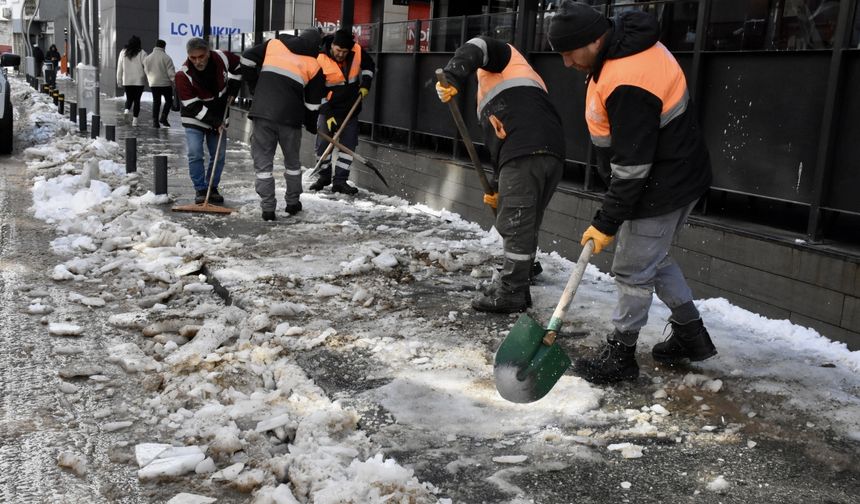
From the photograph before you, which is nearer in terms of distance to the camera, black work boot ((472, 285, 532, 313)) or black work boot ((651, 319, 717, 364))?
black work boot ((651, 319, 717, 364))

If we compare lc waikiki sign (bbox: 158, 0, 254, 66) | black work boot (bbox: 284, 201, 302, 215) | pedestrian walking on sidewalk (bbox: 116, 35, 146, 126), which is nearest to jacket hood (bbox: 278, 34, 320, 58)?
black work boot (bbox: 284, 201, 302, 215)

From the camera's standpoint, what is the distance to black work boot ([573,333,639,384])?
455 centimetres

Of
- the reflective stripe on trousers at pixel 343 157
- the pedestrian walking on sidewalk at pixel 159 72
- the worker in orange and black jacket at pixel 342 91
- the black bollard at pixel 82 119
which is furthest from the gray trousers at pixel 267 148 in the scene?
the pedestrian walking on sidewalk at pixel 159 72

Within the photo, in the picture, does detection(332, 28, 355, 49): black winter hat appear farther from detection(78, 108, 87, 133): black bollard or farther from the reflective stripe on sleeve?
detection(78, 108, 87, 133): black bollard

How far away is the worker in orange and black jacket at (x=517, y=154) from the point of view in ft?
18.9

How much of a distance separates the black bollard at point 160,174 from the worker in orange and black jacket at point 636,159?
6022 mm

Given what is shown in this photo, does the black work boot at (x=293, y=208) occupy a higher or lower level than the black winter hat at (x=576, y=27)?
lower

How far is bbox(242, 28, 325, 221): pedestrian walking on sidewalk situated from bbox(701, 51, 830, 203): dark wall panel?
13.5ft

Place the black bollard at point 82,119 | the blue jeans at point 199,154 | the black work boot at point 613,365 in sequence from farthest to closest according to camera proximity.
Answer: the black bollard at point 82,119, the blue jeans at point 199,154, the black work boot at point 613,365

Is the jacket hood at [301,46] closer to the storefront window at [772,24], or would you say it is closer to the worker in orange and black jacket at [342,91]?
the worker in orange and black jacket at [342,91]

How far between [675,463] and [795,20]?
11.4 ft

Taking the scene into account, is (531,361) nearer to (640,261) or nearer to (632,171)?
(640,261)

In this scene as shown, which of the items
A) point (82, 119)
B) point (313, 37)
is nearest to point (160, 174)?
point (313, 37)

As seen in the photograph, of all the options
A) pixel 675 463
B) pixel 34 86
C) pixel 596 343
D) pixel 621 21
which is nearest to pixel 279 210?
pixel 596 343
